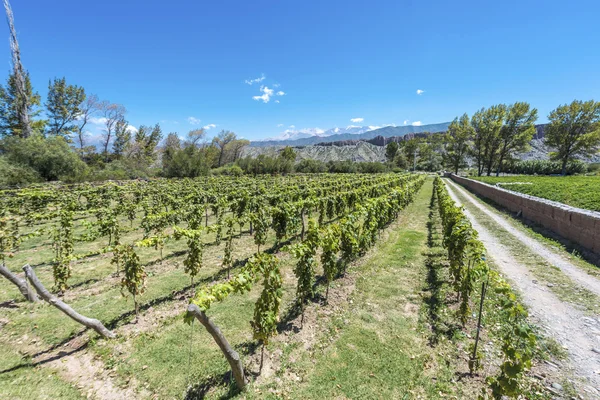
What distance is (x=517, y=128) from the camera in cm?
4978

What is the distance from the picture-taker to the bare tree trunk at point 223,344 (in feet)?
10.7

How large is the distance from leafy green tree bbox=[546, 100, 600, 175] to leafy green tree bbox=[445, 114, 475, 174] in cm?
1419

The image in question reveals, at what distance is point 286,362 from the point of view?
4.72 metres

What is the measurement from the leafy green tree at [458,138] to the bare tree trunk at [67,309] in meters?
68.5

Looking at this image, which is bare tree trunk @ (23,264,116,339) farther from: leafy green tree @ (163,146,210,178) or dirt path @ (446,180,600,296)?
leafy green tree @ (163,146,210,178)

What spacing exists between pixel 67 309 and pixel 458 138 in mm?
74413

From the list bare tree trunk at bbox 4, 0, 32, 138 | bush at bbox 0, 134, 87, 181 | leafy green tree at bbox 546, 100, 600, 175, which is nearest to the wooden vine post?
bush at bbox 0, 134, 87, 181

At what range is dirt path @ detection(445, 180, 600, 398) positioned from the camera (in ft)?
13.4

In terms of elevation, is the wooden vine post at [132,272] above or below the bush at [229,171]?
below

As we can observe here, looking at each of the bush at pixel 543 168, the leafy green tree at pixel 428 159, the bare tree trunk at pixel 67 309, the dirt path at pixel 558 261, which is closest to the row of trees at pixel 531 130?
the bush at pixel 543 168

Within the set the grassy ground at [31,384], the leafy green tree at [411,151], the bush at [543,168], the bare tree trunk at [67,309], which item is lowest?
the grassy ground at [31,384]

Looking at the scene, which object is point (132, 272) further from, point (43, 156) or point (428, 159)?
point (428, 159)

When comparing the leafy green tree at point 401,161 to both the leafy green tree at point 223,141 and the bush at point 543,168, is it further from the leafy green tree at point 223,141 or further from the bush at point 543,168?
the leafy green tree at point 223,141

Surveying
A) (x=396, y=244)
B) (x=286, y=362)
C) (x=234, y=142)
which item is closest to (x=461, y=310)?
(x=286, y=362)
